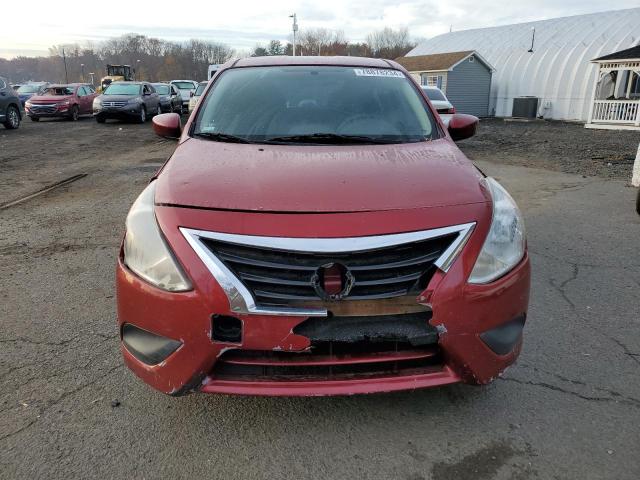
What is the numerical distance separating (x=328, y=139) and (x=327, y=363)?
148 centimetres

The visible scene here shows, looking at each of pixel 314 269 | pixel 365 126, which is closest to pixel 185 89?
pixel 365 126

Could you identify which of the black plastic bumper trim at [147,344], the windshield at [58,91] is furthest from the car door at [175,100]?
the black plastic bumper trim at [147,344]

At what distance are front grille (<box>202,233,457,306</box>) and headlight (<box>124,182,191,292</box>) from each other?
0.61 ft

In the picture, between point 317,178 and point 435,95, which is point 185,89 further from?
point 317,178

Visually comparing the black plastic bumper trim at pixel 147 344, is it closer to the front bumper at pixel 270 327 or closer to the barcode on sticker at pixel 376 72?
the front bumper at pixel 270 327

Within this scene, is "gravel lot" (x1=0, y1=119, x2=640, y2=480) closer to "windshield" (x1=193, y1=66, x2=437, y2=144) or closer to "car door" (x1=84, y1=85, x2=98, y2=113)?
"windshield" (x1=193, y1=66, x2=437, y2=144)

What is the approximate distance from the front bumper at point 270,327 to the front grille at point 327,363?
1 cm

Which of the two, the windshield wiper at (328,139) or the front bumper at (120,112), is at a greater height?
the windshield wiper at (328,139)

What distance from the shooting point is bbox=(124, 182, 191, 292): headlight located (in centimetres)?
203

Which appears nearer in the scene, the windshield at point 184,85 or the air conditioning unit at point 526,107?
the air conditioning unit at point 526,107

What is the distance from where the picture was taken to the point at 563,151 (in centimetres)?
1361

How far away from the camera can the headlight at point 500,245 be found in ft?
6.90

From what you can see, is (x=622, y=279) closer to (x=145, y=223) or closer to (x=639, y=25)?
(x=145, y=223)

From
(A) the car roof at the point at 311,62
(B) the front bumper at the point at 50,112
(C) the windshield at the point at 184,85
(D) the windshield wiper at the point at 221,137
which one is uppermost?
(A) the car roof at the point at 311,62
